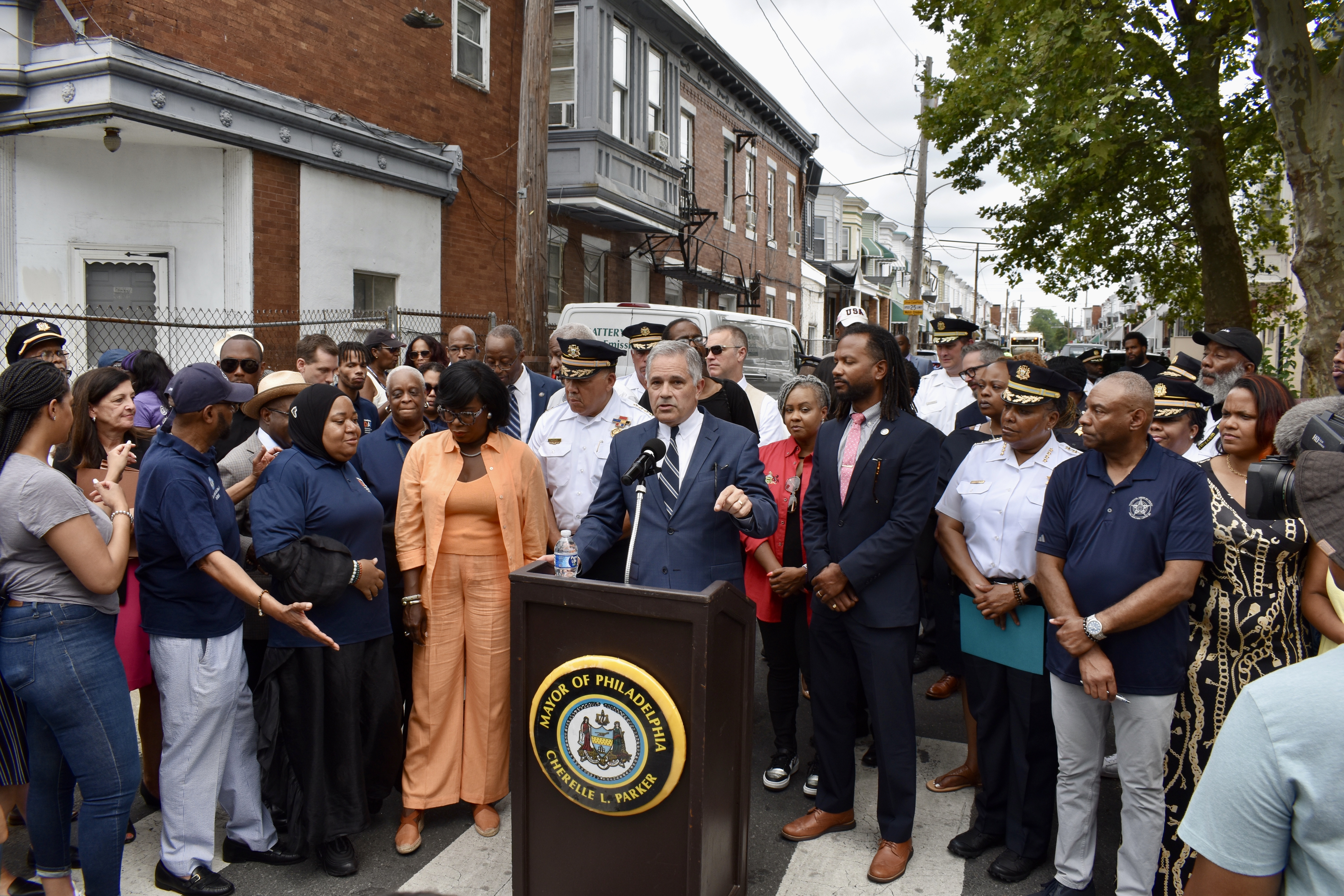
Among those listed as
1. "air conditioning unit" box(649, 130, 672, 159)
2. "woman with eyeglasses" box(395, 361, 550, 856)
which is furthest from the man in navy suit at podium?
"air conditioning unit" box(649, 130, 672, 159)

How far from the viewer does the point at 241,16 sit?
9609 mm

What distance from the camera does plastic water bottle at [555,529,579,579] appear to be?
3068mm

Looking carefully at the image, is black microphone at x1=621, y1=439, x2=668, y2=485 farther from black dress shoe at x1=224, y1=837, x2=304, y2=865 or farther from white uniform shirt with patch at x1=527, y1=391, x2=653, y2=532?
black dress shoe at x1=224, y1=837, x2=304, y2=865

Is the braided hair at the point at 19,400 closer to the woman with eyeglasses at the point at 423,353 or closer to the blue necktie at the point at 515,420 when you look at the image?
the blue necktie at the point at 515,420

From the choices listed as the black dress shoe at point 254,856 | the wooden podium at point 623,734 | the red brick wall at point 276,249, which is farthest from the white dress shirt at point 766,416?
the red brick wall at point 276,249

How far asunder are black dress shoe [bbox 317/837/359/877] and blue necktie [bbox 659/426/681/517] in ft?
6.71

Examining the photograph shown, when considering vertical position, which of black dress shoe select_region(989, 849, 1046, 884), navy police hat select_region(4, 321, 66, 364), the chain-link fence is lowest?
black dress shoe select_region(989, 849, 1046, 884)

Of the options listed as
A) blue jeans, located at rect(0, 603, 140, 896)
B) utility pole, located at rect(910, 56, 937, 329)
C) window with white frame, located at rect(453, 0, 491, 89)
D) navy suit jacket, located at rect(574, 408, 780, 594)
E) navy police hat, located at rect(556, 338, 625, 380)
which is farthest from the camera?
utility pole, located at rect(910, 56, 937, 329)

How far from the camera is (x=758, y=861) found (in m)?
3.90

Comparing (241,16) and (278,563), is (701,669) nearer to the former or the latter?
(278,563)

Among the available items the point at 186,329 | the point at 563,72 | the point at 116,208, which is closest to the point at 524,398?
the point at 186,329

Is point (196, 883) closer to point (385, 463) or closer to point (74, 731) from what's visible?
point (74, 731)

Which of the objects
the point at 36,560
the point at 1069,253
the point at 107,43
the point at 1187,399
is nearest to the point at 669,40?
the point at 1069,253

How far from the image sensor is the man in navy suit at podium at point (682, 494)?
3.67 metres
